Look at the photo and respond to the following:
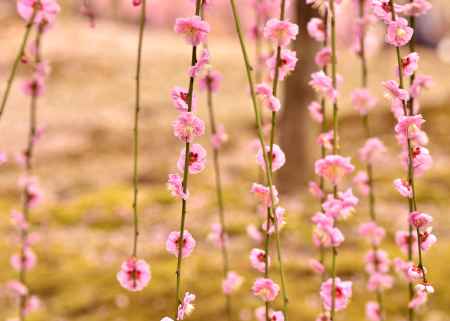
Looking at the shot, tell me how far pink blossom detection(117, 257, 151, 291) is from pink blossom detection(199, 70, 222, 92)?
69 centimetres

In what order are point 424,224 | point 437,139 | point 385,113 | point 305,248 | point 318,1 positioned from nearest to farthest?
point 424,224 → point 318,1 → point 305,248 → point 437,139 → point 385,113

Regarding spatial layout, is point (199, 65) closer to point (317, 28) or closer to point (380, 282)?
point (317, 28)

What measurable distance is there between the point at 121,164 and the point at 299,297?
4.72 meters

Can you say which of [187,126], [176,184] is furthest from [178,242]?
[187,126]

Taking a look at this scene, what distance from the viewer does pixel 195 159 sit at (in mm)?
1098

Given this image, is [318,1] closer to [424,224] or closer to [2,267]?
[424,224]

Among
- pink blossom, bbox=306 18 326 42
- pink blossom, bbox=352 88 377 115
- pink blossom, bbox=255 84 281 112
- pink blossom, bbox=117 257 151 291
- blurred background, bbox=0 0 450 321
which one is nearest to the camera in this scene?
pink blossom, bbox=255 84 281 112

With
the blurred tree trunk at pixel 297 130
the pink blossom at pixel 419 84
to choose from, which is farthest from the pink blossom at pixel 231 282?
the blurred tree trunk at pixel 297 130

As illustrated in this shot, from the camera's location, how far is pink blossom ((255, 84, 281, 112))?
112 cm

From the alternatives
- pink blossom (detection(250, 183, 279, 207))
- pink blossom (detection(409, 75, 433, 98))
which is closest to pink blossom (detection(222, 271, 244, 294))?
pink blossom (detection(409, 75, 433, 98))

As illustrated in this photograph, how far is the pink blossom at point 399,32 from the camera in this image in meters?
1.07

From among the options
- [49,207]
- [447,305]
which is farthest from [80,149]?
[447,305]

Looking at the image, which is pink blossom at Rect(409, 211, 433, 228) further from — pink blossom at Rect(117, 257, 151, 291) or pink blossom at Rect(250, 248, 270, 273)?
pink blossom at Rect(117, 257, 151, 291)

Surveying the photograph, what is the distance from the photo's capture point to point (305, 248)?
16.6ft
